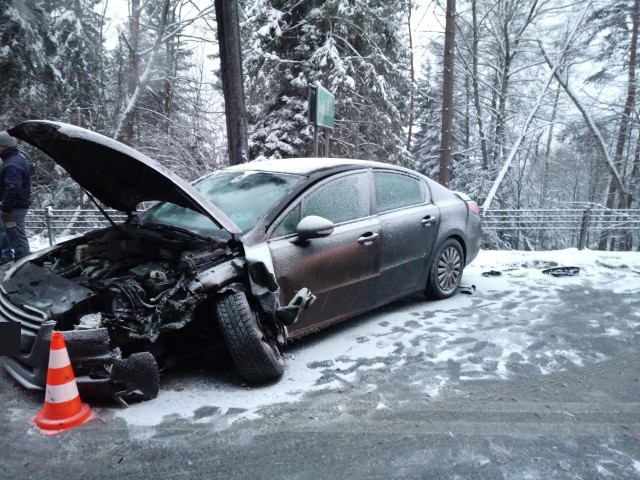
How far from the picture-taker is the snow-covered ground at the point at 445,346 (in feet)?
9.87

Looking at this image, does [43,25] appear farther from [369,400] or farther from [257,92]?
[369,400]

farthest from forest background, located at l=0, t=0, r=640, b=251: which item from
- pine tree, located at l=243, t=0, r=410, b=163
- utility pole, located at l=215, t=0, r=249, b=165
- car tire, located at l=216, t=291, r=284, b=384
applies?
car tire, located at l=216, t=291, r=284, b=384

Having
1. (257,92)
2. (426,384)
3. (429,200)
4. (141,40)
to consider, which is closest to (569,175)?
(257,92)

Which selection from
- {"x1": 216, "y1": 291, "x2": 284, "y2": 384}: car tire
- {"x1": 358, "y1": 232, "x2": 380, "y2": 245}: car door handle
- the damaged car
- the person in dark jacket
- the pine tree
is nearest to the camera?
the damaged car

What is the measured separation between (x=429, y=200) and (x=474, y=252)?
3.49 feet

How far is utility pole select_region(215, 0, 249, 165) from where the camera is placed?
679 cm

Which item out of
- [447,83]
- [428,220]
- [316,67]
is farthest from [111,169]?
[447,83]

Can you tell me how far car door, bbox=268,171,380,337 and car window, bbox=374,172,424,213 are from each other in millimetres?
183

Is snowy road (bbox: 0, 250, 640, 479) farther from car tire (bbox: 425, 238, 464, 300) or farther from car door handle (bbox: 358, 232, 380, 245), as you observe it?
car door handle (bbox: 358, 232, 380, 245)

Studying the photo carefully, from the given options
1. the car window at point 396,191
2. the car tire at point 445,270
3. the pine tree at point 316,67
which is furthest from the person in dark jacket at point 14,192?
the pine tree at point 316,67

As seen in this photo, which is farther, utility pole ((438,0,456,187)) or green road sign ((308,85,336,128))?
utility pole ((438,0,456,187))

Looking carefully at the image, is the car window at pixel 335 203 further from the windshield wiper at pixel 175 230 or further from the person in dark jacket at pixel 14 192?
the person in dark jacket at pixel 14 192

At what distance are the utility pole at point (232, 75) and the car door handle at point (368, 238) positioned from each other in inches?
147

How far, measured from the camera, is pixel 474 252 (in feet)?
18.2
